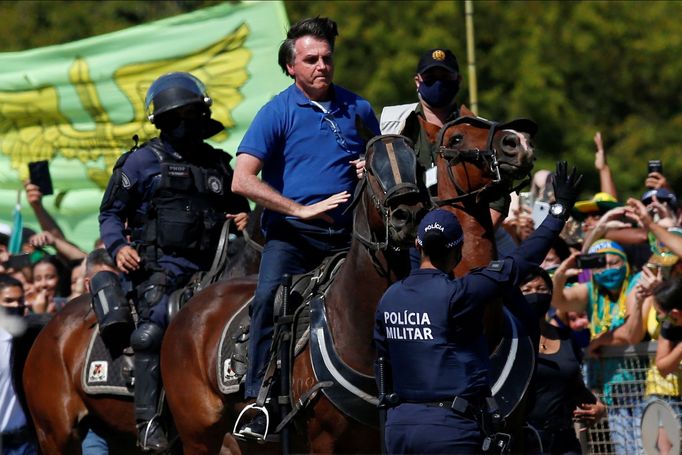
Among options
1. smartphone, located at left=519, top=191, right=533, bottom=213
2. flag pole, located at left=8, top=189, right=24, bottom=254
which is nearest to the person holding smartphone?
smartphone, located at left=519, top=191, right=533, bottom=213

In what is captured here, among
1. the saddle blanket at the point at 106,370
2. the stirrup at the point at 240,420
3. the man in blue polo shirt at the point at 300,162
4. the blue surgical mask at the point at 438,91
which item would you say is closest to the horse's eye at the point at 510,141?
the man in blue polo shirt at the point at 300,162

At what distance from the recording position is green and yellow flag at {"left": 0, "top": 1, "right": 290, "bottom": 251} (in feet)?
52.9

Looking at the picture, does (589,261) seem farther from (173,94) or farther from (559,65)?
(559,65)

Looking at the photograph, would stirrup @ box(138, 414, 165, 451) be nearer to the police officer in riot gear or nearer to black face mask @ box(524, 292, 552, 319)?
the police officer in riot gear

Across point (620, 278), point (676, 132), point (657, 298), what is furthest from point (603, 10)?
point (657, 298)

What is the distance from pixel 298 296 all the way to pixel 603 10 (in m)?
16.3

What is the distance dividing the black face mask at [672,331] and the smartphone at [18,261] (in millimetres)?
7531

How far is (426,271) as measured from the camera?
719 cm

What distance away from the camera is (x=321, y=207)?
26.8 ft

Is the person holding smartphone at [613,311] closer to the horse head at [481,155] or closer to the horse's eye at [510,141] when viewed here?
the horse head at [481,155]

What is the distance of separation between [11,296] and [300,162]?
449 cm

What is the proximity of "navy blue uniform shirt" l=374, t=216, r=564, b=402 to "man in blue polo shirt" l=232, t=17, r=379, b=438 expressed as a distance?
1.35m

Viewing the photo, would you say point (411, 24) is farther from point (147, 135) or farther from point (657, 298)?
point (657, 298)

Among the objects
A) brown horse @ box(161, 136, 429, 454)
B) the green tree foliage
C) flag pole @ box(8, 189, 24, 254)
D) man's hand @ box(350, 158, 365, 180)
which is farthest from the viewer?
A: the green tree foliage
